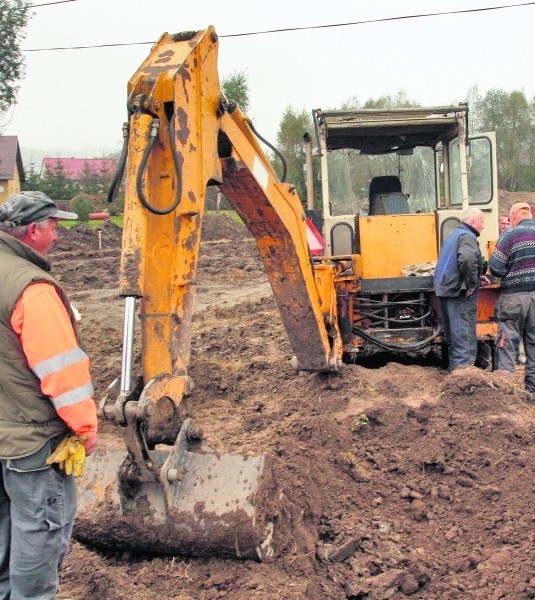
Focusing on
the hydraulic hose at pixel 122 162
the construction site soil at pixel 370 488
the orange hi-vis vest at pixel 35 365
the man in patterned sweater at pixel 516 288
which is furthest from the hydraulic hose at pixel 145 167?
the man in patterned sweater at pixel 516 288

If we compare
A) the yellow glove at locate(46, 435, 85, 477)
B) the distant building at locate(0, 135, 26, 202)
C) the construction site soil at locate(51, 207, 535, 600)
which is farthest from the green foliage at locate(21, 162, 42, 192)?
the yellow glove at locate(46, 435, 85, 477)

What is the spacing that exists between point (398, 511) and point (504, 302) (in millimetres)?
3115

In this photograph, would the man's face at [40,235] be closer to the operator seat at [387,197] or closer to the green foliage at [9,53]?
the operator seat at [387,197]

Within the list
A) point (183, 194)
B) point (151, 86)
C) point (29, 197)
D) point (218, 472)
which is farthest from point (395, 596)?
point (151, 86)

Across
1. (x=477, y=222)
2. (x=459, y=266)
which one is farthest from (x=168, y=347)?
(x=477, y=222)

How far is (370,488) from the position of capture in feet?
15.0

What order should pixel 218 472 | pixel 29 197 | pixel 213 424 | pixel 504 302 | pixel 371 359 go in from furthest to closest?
pixel 371 359 → pixel 504 302 → pixel 213 424 → pixel 218 472 → pixel 29 197

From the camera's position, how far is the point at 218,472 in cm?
377

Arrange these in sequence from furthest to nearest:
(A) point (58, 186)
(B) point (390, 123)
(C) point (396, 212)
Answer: (A) point (58, 186) → (C) point (396, 212) → (B) point (390, 123)

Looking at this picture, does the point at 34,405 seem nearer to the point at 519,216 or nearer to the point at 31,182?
the point at 519,216

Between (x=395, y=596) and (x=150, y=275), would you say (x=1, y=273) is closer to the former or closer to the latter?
(x=150, y=275)

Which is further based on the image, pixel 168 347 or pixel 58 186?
pixel 58 186

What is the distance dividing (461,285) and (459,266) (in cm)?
18

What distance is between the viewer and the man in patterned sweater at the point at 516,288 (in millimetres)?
6629
